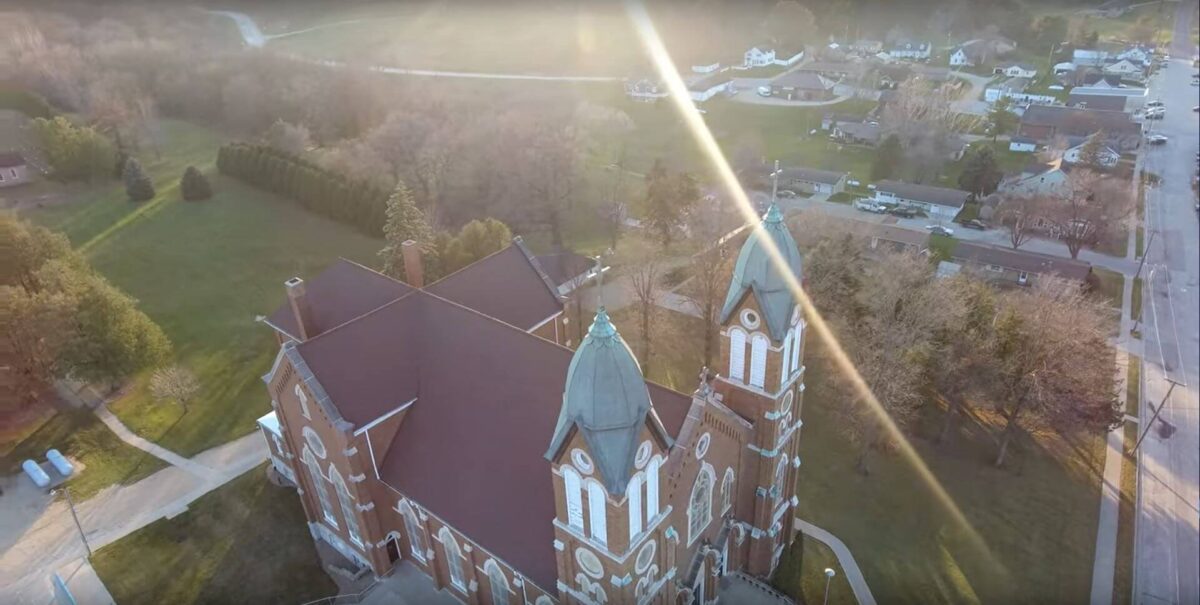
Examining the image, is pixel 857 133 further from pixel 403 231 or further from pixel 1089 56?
pixel 403 231

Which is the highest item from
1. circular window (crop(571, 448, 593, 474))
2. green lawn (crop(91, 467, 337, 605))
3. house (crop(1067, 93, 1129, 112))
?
circular window (crop(571, 448, 593, 474))

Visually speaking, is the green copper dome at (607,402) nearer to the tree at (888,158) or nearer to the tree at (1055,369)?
the tree at (1055,369)

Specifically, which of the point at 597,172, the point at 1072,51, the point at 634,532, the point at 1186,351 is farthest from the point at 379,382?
the point at 1072,51

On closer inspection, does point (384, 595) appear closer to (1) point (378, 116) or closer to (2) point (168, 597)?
(2) point (168, 597)

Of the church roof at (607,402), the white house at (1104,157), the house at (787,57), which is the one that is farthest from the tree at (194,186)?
the house at (787,57)

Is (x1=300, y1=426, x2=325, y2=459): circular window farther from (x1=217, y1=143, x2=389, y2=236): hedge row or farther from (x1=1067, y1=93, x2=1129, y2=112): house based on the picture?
(x1=1067, y1=93, x2=1129, y2=112): house

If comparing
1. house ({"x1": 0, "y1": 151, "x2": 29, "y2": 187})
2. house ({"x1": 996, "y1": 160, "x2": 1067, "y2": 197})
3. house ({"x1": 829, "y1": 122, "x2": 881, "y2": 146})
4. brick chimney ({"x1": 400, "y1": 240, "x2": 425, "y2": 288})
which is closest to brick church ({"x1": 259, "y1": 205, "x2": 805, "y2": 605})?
brick chimney ({"x1": 400, "y1": 240, "x2": 425, "y2": 288})

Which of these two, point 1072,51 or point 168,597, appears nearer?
point 168,597
